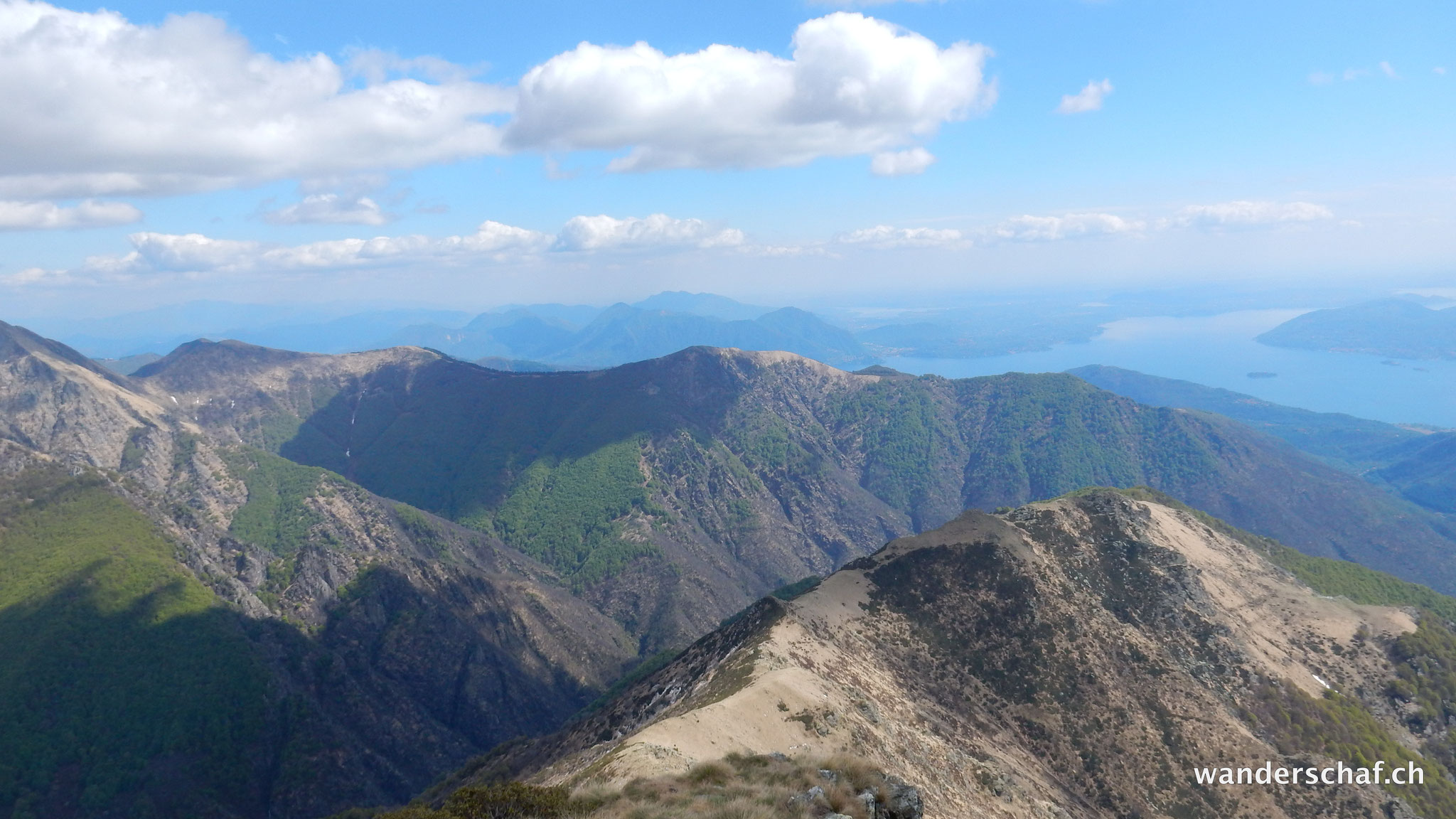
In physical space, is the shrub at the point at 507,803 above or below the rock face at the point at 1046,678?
above

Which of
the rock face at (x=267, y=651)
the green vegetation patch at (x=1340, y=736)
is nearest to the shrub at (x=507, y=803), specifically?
the green vegetation patch at (x=1340, y=736)

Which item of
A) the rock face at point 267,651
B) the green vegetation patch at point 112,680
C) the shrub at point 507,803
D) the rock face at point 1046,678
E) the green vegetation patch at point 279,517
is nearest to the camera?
the shrub at point 507,803

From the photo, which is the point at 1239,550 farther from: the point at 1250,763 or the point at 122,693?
the point at 122,693

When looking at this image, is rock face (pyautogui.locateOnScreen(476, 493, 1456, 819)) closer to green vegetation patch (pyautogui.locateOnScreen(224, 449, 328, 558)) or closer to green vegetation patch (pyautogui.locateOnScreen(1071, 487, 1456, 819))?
green vegetation patch (pyautogui.locateOnScreen(1071, 487, 1456, 819))

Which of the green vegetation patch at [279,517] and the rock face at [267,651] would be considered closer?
the rock face at [267,651]

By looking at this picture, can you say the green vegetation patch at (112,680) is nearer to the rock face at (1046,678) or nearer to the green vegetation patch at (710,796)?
the rock face at (1046,678)

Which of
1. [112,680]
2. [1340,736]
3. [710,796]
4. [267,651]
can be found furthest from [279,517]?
[1340,736]
